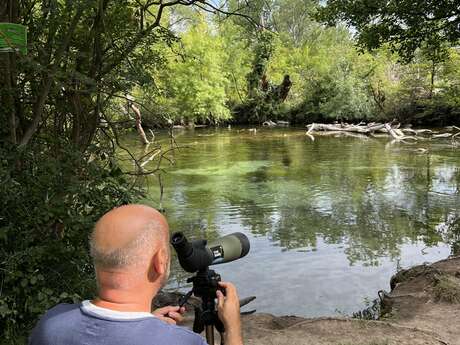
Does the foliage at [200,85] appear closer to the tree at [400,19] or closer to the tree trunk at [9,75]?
the tree at [400,19]

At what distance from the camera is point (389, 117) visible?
33094mm

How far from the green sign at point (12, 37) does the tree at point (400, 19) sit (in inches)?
360

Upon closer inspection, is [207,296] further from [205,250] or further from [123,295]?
[123,295]

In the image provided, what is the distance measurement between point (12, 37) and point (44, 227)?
1279 millimetres

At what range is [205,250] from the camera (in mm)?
1803

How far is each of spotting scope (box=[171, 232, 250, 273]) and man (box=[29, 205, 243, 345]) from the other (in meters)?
Result: 0.33

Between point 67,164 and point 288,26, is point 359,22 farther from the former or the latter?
point 288,26

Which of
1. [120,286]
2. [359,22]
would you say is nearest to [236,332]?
[120,286]

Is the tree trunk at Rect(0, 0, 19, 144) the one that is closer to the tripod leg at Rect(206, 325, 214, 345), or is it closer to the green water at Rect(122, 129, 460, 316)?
the green water at Rect(122, 129, 460, 316)

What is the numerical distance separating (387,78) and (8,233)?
3560 centimetres

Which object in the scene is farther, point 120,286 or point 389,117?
point 389,117

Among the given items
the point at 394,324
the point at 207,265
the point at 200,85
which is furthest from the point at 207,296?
the point at 200,85


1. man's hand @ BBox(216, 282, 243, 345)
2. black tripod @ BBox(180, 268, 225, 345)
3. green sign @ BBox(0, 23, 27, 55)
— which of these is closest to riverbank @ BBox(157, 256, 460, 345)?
black tripod @ BBox(180, 268, 225, 345)

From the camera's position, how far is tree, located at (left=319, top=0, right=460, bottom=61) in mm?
10477
